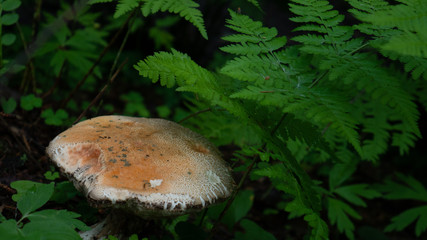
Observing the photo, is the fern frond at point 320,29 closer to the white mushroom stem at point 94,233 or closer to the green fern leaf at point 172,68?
the green fern leaf at point 172,68

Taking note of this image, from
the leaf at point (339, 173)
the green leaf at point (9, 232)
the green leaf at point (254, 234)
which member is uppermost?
the green leaf at point (9, 232)

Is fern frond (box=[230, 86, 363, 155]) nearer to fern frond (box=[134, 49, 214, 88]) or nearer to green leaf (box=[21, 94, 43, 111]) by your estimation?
fern frond (box=[134, 49, 214, 88])

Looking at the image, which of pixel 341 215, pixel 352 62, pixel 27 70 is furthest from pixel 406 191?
pixel 27 70

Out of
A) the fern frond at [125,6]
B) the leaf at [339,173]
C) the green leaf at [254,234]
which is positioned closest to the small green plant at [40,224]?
the fern frond at [125,6]

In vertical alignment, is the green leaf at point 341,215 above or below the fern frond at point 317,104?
below

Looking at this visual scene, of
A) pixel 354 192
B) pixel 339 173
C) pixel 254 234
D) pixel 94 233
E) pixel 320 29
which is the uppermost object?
pixel 320 29

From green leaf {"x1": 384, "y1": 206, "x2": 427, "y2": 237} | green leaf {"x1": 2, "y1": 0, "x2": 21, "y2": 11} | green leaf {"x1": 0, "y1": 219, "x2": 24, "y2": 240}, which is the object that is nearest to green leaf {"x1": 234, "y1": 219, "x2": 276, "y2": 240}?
green leaf {"x1": 0, "y1": 219, "x2": 24, "y2": 240}

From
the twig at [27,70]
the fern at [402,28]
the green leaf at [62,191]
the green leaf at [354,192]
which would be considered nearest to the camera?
the fern at [402,28]

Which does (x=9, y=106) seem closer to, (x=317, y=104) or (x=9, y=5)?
(x=9, y=5)

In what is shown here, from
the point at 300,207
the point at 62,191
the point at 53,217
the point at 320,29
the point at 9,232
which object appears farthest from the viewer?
the point at 62,191
